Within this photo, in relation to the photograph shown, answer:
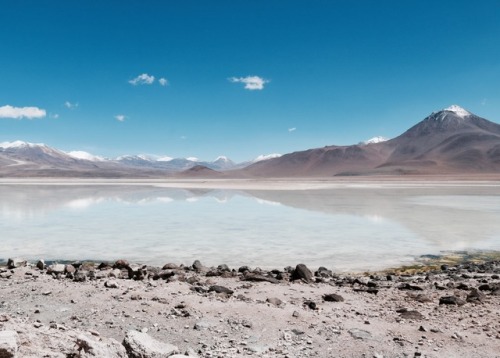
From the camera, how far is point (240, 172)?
19688cm

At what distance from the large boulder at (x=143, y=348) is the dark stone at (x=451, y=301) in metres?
3.79

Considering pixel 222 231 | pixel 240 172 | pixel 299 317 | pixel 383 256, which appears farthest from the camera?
pixel 240 172

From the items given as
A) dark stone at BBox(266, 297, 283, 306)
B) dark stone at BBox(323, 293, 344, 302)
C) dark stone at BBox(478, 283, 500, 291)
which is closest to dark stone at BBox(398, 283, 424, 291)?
dark stone at BBox(478, 283, 500, 291)

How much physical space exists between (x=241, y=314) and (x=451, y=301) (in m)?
2.82

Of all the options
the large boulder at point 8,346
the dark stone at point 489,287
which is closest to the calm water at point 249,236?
the dark stone at point 489,287

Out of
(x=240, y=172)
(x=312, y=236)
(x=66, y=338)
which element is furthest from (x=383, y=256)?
(x=240, y=172)

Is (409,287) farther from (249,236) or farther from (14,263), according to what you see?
(14,263)

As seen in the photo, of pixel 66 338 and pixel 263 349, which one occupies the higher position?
pixel 66 338

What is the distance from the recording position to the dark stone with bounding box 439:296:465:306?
581 centimetres

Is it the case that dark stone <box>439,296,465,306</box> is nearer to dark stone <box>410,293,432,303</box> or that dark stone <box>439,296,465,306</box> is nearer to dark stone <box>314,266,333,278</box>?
dark stone <box>410,293,432,303</box>

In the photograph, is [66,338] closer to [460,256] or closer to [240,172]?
[460,256]

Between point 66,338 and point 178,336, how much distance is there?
1.48 meters

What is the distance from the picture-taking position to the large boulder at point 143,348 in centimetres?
384

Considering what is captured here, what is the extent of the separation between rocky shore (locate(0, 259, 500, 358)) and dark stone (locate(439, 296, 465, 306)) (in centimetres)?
1
